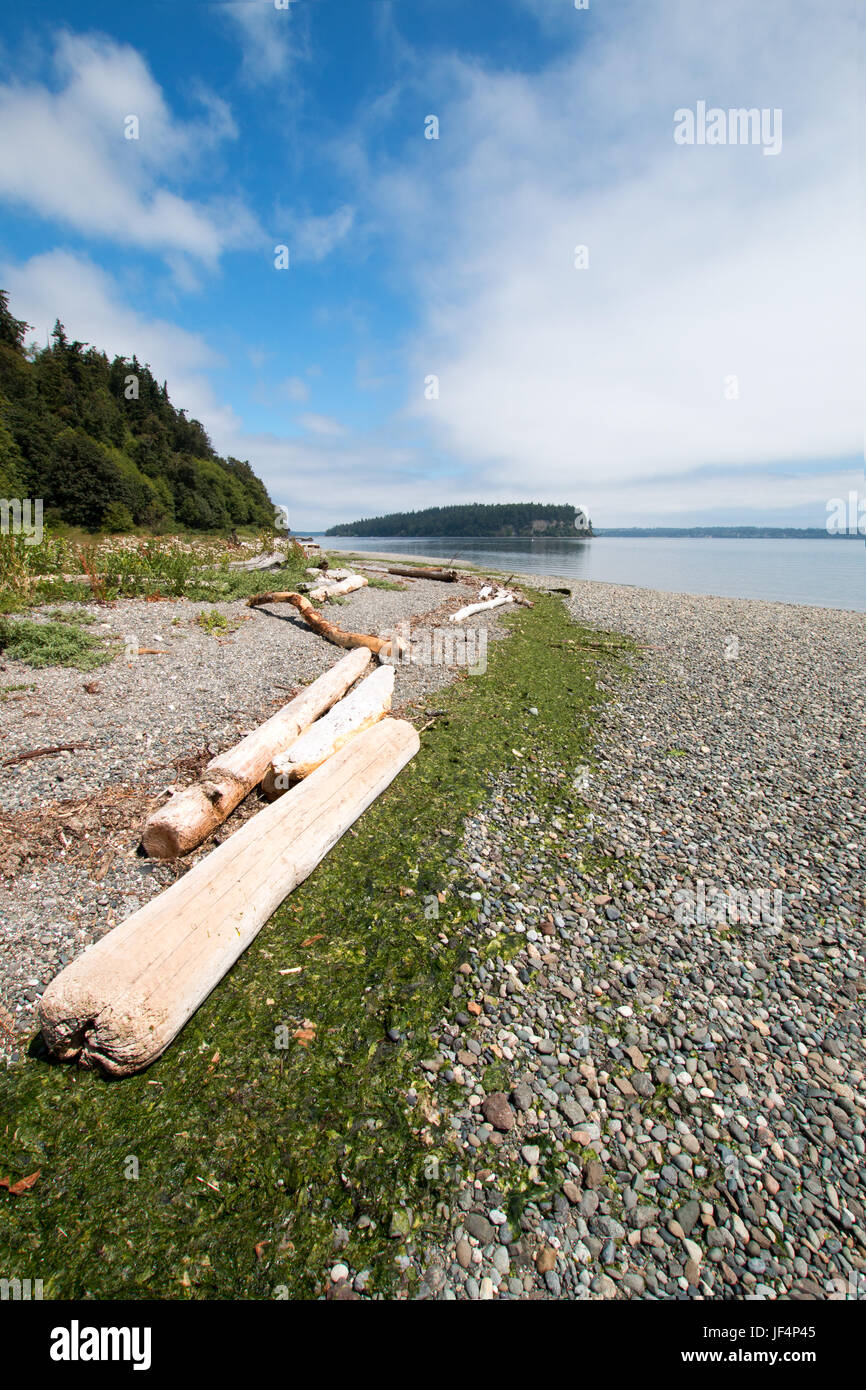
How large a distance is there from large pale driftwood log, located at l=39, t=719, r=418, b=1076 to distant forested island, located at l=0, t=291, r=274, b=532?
5145cm

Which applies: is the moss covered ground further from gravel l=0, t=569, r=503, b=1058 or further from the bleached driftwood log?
the bleached driftwood log

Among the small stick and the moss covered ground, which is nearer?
the moss covered ground

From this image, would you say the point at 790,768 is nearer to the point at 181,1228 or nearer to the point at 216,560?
the point at 181,1228

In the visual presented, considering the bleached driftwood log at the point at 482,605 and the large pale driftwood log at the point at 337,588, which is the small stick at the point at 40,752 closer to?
the large pale driftwood log at the point at 337,588

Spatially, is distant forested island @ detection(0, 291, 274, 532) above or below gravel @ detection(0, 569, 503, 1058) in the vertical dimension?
above

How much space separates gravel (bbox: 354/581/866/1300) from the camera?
8.76ft

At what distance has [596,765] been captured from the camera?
8086 mm

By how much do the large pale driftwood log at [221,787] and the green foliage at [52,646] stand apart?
546 centimetres

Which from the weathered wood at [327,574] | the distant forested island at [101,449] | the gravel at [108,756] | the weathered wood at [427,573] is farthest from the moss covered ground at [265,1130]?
the distant forested island at [101,449]

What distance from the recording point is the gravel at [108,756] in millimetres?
4410
